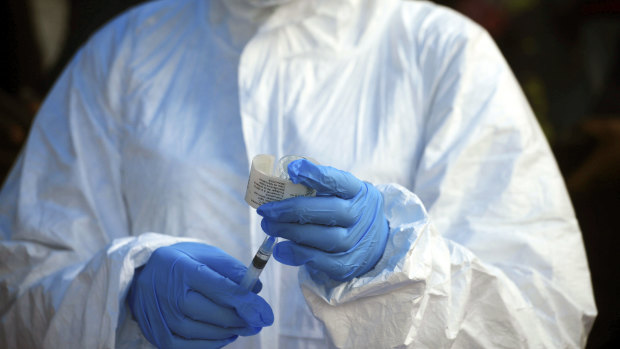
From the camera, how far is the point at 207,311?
111 centimetres

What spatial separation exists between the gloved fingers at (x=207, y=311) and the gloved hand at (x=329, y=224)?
16 centimetres

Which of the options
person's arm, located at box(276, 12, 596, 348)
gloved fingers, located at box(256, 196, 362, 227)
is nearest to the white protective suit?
person's arm, located at box(276, 12, 596, 348)

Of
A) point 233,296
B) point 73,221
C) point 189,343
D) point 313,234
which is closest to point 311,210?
point 313,234

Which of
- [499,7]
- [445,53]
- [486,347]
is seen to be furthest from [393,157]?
[499,7]

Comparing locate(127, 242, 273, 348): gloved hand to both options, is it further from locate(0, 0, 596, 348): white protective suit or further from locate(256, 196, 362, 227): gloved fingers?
locate(256, 196, 362, 227): gloved fingers

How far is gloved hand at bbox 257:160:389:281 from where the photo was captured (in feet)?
3.18

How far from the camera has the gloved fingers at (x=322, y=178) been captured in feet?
3.11

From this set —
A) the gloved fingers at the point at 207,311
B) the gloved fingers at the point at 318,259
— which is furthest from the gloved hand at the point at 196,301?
the gloved fingers at the point at 318,259

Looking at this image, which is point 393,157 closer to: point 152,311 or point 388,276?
point 388,276

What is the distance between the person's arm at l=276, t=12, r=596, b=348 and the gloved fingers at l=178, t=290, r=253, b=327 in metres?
0.15

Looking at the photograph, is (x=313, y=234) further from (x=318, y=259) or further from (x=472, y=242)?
(x=472, y=242)

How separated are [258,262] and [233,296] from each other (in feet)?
0.34

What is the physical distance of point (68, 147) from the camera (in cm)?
144

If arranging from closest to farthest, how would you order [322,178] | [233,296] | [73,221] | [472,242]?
[322,178], [233,296], [472,242], [73,221]
